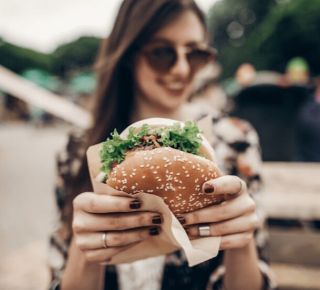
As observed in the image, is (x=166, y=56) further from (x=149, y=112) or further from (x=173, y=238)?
(x=173, y=238)

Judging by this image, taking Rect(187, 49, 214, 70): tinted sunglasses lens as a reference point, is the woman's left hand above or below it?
below

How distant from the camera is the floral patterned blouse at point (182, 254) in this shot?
1838mm

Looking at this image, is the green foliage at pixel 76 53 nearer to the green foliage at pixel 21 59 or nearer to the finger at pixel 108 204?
the green foliage at pixel 21 59

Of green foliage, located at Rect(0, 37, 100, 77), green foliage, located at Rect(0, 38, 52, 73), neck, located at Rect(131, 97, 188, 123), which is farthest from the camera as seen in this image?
green foliage, located at Rect(0, 37, 100, 77)

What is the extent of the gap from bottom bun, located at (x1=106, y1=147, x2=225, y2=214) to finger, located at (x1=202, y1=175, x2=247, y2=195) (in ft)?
0.22

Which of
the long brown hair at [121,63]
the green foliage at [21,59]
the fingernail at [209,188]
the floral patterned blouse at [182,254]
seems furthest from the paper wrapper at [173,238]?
the green foliage at [21,59]

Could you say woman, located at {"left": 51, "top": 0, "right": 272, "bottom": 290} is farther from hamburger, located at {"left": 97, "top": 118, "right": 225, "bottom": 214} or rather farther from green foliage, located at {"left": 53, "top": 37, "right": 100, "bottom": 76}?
green foliage, located at {"left": 53, "top": 37, "right": 100, "bottom": 76}

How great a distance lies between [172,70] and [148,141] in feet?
2.33

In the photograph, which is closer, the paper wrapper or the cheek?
the paper wrapper

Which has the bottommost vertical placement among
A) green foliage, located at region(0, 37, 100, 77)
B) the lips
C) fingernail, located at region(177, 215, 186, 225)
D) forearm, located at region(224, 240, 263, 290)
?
forearm, located at region(224, 240, 263, 290)

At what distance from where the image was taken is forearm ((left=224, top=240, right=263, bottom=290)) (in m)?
1.55

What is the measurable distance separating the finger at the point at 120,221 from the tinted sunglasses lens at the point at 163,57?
0.92 metres

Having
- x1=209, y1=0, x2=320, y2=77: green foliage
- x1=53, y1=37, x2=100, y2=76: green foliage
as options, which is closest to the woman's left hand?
x1=209, y1=0, x2=320, y2=77: green foliage

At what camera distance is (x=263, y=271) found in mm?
1741
